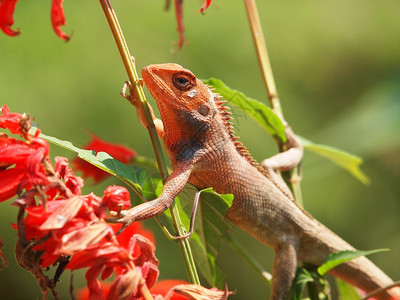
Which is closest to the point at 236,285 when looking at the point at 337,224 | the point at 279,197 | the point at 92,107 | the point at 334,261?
the point at 337,224

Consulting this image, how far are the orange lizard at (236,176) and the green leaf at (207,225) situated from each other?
2cm

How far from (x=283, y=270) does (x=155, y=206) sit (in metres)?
0.28

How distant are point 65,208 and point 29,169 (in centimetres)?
3

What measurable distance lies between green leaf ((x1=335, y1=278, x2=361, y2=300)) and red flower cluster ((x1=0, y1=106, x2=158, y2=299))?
434 mm

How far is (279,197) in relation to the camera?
71 centimetres

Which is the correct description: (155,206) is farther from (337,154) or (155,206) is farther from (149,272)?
(337,154)

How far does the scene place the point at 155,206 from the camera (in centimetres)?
47

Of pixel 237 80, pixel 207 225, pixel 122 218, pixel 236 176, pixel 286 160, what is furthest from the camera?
pixel 237 80

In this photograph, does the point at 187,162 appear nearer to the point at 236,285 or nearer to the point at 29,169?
the point at 29,169

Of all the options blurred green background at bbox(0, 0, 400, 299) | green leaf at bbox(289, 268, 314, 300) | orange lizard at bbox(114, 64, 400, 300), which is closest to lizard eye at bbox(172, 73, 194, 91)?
orange lizard at bbox(114, 64, 400, 300)

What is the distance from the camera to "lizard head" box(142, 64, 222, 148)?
1.93 feet

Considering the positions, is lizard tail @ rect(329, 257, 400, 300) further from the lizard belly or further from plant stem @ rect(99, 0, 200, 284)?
plant stem @ rect(99, 0, 200, 284)

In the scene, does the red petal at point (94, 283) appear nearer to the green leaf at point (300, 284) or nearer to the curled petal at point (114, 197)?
the curled petal at point (114, 197)

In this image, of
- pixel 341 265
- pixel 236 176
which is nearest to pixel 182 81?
pixel 236 176
